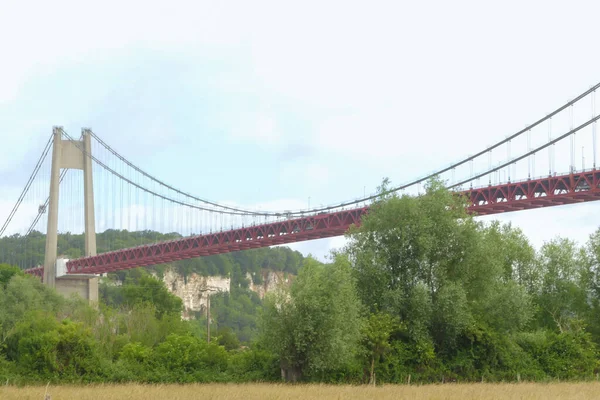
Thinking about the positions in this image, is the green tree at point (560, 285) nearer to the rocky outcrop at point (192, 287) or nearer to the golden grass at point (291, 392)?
the golden grass at point (291, 392)

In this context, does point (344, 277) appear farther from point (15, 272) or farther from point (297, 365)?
point (15, 272)

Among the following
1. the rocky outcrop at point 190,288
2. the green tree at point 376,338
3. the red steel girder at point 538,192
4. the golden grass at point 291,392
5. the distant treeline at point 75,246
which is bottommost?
the rocky outcrop at point 190,288

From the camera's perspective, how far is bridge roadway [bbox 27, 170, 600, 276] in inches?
2042

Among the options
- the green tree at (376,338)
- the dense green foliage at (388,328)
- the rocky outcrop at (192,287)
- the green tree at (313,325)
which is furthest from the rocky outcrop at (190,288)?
the green tree at (313,325)

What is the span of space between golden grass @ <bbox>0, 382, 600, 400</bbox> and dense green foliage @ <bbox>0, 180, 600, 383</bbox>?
2.52 m

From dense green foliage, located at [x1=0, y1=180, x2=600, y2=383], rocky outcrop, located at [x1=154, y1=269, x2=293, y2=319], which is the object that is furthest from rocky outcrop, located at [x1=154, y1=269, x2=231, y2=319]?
dense green foliage, located at [x1=0, y1=180, x2=600, y2=383]

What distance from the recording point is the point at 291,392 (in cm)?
2608

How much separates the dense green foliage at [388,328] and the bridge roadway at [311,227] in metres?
6.13

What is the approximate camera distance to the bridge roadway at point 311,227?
51875 millimetres

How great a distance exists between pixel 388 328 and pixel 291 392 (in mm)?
8693


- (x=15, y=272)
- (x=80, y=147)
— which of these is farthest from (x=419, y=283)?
(x=80, y=147)

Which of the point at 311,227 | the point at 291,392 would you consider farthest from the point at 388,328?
the point at 311,227

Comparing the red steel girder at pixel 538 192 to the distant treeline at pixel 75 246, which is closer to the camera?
the red steel girder at pixel 538 192

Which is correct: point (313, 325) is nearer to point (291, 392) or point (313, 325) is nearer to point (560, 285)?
point (291, 392)
